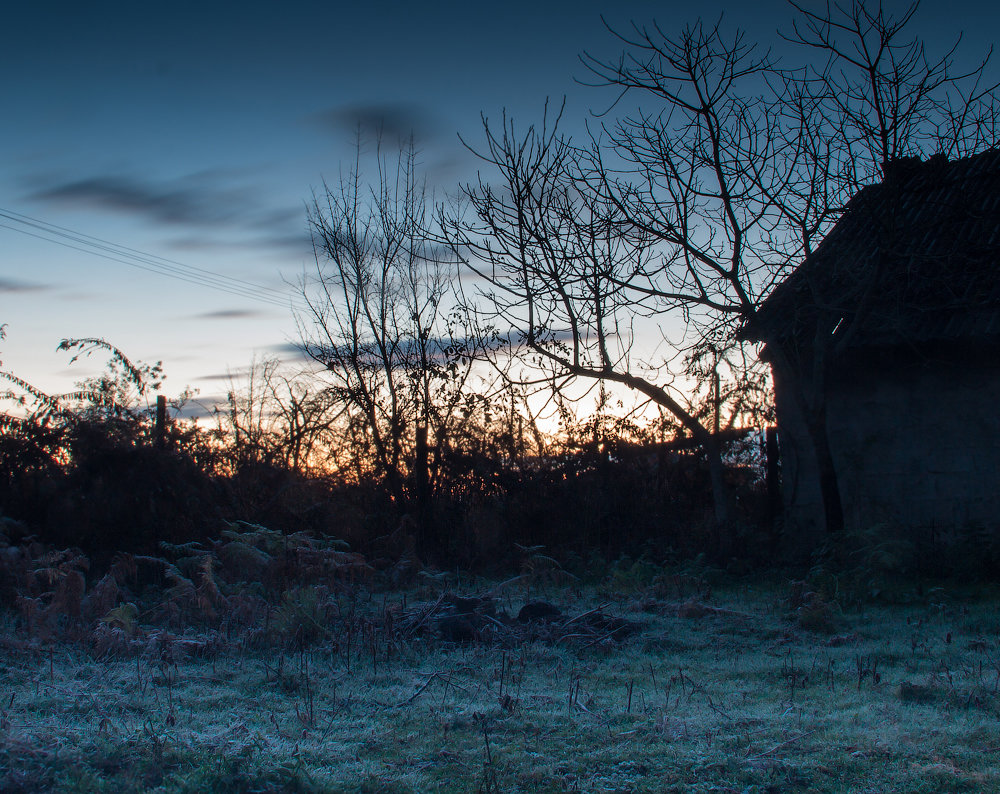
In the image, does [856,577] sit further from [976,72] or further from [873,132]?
[976,72]

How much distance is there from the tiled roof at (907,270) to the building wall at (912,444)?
1.78 ft

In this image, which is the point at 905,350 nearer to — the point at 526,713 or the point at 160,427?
the point at 526,713

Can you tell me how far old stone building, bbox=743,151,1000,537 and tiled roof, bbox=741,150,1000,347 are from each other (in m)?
0.02

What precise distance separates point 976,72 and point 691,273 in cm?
350

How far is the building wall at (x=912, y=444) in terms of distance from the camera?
9664 mm

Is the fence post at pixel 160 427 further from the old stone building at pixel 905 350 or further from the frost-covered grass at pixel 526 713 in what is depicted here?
the old stone building at pixel 905 350

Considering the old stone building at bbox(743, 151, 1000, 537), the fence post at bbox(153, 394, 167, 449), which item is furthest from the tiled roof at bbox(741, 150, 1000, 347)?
the fence post at bbox(153, 394, 167, 449)

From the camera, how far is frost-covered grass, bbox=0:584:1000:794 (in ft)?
10.9

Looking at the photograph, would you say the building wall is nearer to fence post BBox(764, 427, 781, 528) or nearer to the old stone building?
the old stone building

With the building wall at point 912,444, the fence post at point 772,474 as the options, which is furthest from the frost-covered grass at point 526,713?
the fence post at point 772,474

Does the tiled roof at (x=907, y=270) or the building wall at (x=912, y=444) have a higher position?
the tiled roof at (x=907, y=270)

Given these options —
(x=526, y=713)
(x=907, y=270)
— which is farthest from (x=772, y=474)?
(x=526, y=713)

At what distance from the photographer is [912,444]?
10156mm

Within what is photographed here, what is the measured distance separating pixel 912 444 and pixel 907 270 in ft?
7.67
